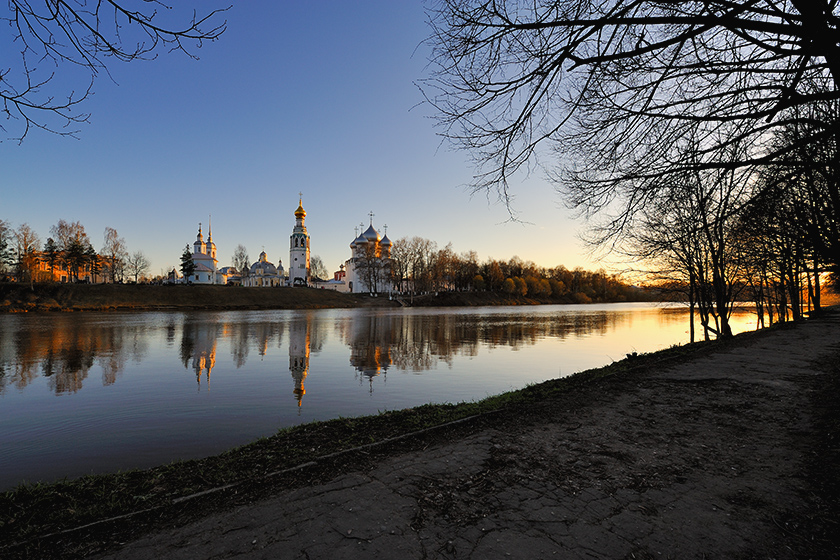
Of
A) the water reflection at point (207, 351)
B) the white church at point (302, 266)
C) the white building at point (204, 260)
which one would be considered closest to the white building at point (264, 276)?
the white church at point (302, 266)

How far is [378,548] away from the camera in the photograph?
2.76 m

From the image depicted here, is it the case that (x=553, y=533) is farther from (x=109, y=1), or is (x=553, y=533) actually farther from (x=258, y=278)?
(x=258, y=278)

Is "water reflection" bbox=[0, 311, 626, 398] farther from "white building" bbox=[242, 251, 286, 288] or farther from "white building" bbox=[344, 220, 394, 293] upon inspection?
"white building" bbox=[242, 251, 286, 288]

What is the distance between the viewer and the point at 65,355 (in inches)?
592

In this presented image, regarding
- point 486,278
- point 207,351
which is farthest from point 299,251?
point 207,351

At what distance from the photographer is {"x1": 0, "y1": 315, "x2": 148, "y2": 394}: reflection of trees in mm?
11133

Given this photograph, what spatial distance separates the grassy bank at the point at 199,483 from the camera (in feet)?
9.80

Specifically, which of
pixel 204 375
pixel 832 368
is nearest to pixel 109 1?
pixel 204 375

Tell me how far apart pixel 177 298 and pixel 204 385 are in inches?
2127

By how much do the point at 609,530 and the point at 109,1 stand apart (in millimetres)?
5156

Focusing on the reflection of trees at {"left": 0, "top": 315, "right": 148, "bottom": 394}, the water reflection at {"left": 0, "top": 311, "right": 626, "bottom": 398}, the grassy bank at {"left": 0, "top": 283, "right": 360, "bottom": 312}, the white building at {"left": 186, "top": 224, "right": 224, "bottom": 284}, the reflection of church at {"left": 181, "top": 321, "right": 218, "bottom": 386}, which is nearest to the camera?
the reflection of trees at {"left": 0, "top": 315, "right": 148, "bottom": 394}

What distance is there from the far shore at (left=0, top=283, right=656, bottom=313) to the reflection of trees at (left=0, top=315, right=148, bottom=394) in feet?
91.4

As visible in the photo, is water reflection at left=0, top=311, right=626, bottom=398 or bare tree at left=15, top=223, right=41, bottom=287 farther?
bare tree at left=15, top=223, right=41, bottom=287

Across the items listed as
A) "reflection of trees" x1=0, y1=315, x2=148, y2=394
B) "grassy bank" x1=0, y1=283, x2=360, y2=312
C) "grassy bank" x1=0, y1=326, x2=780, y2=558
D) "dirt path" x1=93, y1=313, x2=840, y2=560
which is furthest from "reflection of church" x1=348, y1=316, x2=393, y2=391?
"grassy bank" x1=0, y1=283, x2=360, y2=312
